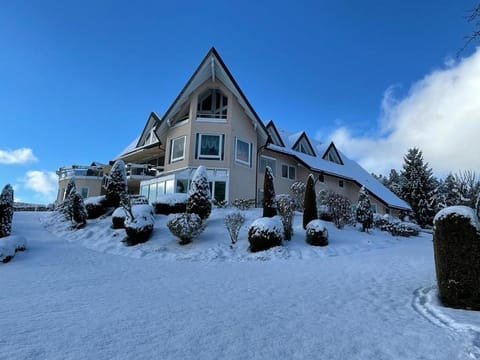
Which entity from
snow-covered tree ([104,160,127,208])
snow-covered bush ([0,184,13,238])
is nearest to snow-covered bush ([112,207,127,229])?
snow-covered tree ([104,160,127,208])

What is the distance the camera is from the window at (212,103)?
70.5 ft

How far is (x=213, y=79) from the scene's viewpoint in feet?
69.4

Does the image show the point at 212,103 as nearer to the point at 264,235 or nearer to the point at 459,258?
the point at 264,235

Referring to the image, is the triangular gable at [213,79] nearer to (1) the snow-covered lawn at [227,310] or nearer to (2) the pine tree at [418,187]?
(1) the snow-covered lawn at [227,310]

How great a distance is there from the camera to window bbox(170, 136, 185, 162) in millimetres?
20953

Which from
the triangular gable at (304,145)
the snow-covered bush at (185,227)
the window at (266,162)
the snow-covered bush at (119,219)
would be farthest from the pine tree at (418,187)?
the snow-covered bush at (119,219)

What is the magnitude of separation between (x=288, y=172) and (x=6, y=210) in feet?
64.2

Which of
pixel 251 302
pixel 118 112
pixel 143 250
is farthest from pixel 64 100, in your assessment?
pixel 251 302

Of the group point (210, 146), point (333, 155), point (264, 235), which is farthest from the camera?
point (333, 155)

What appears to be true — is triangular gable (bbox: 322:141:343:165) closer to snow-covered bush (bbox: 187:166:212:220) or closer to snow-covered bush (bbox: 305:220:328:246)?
snow-covered bush (bbox: 187:166:212:220)

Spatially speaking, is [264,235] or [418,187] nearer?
[264,235]

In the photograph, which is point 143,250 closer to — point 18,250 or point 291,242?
point 18,250

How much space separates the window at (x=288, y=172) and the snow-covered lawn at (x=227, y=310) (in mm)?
15716

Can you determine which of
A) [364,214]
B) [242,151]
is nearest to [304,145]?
[242,151]
